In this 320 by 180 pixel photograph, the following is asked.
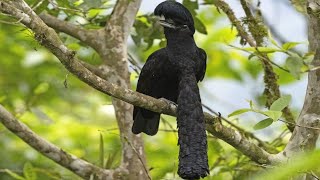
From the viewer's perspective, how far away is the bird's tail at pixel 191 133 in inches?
82.0

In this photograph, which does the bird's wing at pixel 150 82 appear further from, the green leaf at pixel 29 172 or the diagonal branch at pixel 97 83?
the green leaf at pixel 29 172

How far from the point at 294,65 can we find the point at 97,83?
694 millimetres

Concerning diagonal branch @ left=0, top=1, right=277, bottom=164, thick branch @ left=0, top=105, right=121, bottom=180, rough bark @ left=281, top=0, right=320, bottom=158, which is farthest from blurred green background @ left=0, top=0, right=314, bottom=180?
diagonal branch @ left=0, top=1, right=277, bottom=164

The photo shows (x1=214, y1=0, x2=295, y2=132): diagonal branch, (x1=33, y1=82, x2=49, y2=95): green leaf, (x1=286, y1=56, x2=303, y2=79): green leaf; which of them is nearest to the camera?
(x1=286, y1=56, x2=303, y2=79): green leaf

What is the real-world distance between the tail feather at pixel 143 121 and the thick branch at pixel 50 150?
231 mm

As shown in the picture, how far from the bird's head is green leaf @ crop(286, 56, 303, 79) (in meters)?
0.58

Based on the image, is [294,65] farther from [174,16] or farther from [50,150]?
[50,150]

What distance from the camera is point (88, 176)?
109 inches

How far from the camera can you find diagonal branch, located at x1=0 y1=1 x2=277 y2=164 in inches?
75.8

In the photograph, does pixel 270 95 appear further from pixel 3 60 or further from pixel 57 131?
pixel 3 60

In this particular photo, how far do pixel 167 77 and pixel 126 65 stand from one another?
38cm

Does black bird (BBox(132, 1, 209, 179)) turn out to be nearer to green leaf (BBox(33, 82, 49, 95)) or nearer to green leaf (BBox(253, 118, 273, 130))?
green leaf (BBox(253, 118, 273, 130))

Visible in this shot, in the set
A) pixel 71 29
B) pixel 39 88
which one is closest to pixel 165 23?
pixel 71 29

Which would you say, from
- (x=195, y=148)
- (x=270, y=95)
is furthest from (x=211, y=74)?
(x=195, y=148)
